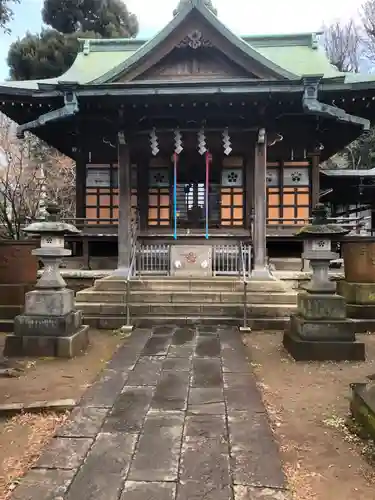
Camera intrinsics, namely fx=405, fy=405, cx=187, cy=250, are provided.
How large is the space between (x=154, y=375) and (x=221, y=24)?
9844 mm

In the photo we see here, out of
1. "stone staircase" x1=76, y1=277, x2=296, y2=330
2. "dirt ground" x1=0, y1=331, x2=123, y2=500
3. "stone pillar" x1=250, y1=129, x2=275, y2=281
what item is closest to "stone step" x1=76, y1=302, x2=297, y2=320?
"stone staircase" x1=76, y1=277, x2=296, y2=330

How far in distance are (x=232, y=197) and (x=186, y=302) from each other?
5.01 metres

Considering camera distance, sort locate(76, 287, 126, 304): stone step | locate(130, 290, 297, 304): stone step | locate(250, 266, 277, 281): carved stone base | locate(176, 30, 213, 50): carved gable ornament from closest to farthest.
A: locate(130, 290, 297, 304): stone step → locate(76, 287, 126, 304): stone step → locate(250, 266, 277, 281): carved stone base → locate(176, 30, 213, 50): carved gable ornament

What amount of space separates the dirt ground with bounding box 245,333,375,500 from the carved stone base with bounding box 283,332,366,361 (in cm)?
17

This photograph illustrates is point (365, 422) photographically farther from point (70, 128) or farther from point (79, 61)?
point (79, 61)

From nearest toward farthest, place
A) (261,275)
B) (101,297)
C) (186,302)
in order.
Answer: (186,302)
(101,297)
(261,275)

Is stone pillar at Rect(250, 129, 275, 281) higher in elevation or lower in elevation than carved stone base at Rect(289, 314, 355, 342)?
higher

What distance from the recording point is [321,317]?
6.59 m

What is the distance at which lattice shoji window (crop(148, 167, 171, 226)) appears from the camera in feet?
44.7

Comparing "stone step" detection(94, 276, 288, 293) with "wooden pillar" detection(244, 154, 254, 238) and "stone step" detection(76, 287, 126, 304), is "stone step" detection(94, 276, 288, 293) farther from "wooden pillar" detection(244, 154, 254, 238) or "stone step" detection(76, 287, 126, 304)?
"wooden pillar" detection(244, 154, 254, 238)

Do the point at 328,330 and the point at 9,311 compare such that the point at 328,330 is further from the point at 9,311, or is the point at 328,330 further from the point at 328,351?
the point at 9,311

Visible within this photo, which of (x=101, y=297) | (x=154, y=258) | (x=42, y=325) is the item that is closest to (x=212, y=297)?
(x=101, y=297)

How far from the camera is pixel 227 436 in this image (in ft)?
12.4

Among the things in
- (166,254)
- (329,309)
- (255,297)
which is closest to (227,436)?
(329,309)
